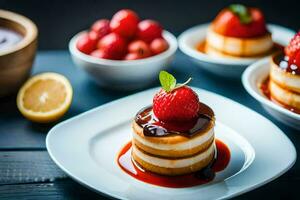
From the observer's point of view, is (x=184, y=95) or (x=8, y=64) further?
Answer: (x=8, y=64)

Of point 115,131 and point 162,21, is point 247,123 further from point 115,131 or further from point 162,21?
point 162,21

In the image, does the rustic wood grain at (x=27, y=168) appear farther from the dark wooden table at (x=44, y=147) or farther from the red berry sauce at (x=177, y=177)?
the red berry sauce at (x=177, y=177)

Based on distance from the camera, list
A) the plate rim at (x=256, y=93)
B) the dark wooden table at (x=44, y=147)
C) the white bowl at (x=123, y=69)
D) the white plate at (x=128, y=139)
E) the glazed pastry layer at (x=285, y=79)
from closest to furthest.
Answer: the white plate at (x=128, y=139)
the dark wooden table at (x=44, y=147)
the plate rim at (x=256, y=93)
the glazed pastry layer at (x=285, y=79)
the white bowl at (x=123, y=69)

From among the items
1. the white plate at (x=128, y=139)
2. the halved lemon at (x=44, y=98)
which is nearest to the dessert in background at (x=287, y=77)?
the white plate at (x=128, y=139)

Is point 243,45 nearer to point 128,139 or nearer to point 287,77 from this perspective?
point 287,77

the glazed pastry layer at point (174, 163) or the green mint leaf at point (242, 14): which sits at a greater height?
the green mint leaf at point (242, 14)

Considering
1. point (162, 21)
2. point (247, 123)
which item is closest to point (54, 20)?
point (162, 21)
